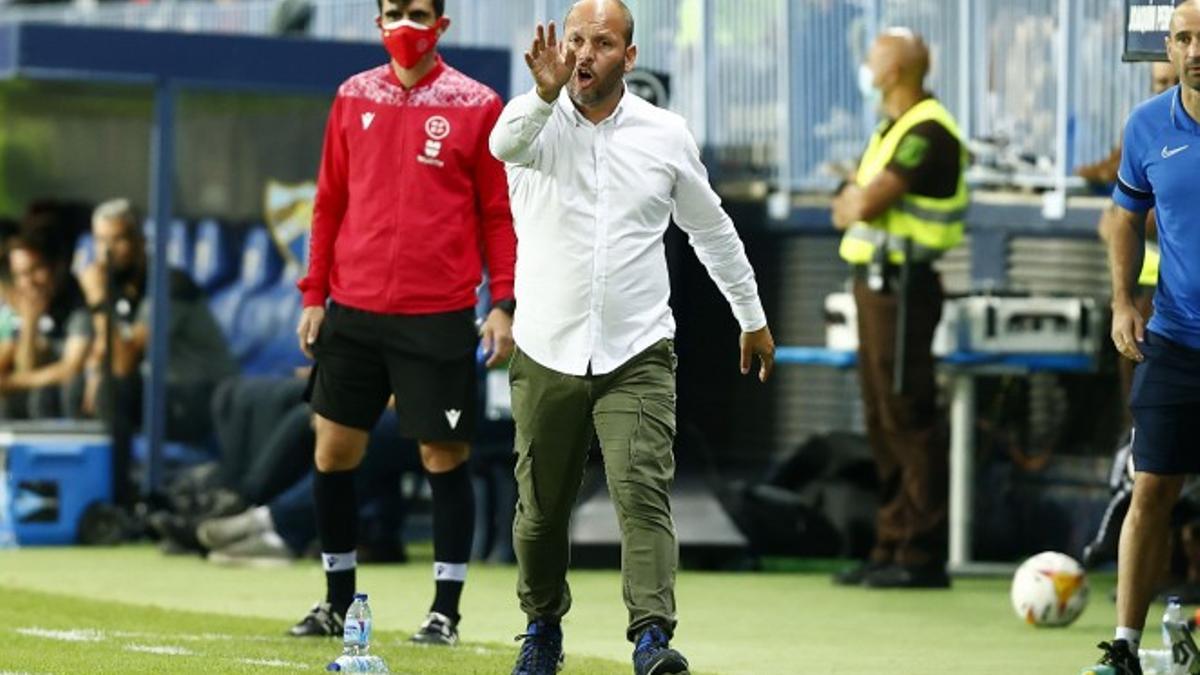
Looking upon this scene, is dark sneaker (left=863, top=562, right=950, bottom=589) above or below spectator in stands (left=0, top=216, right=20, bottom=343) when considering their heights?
below

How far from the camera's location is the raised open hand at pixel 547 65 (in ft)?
26.5

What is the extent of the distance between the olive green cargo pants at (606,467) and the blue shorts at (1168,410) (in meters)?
1.47

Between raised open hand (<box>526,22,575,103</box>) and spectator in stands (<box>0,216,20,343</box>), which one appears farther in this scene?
spectator in stands (<box>0,216,20,343</box>)

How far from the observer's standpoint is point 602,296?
8.55m

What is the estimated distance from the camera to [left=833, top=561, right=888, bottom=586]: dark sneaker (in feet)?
46.3

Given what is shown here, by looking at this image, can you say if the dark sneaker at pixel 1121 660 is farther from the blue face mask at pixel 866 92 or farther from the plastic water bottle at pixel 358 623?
the blue face mask at pixel 866 92

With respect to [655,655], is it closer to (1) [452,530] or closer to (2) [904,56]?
(1) [452,530]

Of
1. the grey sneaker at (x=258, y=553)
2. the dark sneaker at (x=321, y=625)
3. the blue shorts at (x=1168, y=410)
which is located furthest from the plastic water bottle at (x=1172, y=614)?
the grey sneaker at (x=258, y=553)

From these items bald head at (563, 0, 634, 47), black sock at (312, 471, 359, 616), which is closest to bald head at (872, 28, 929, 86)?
black sock at (312, 471, 359, 616)

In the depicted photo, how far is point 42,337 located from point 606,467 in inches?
442

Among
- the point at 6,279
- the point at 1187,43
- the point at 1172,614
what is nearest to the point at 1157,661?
the point at 1172,614

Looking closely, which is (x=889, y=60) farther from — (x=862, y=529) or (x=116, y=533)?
(x=116, y=533)

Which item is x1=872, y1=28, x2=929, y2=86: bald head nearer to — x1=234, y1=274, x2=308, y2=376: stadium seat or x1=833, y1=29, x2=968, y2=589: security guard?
x1=833, y1=29, x2=968, y2=589: security guard

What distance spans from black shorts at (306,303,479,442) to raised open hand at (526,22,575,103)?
2.25 m
